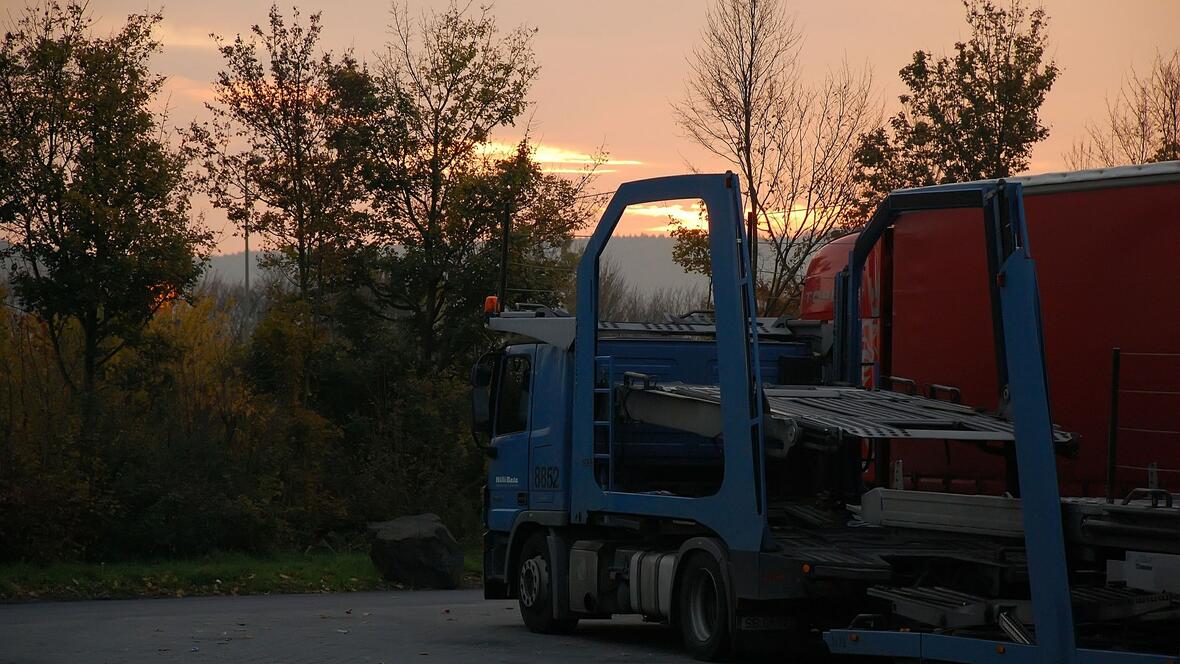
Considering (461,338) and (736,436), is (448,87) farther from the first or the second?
(736,436)

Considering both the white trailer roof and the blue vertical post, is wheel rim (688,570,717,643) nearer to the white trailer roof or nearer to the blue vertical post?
the blue vertical post

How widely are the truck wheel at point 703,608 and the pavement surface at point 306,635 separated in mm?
381

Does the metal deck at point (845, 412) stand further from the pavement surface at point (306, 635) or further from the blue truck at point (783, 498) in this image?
the pavement surface at point (306, 635)

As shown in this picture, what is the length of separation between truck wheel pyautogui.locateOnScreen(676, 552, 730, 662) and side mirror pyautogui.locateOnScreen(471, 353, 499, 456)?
393 cm

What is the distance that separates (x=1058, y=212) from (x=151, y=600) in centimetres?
1290

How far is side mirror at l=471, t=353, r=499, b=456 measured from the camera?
14.7 m

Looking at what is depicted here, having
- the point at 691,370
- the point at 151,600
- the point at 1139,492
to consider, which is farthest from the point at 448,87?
the point at 1139,492

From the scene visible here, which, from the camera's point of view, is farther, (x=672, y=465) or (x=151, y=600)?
(x=151, y=600)

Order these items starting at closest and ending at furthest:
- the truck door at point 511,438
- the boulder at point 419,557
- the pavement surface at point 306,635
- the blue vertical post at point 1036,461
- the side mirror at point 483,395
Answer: the blue vertical post at point 1036,461
the pavement surface at point 306,635
the truck door at point 511,438
the side mirror at point 483,395
the boulder at point 419,557

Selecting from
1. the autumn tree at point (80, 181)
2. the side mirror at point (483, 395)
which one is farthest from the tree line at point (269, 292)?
the side mirror at point (483, 395)

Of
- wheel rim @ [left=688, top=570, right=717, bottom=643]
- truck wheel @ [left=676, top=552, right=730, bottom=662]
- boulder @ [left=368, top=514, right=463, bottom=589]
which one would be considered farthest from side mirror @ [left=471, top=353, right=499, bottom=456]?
boulder @ [left=368, top=514, right=463, bottom=589]

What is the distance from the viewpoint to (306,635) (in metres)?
13.4

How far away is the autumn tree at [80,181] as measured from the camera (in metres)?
26.6

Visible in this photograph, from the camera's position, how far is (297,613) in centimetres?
1628
